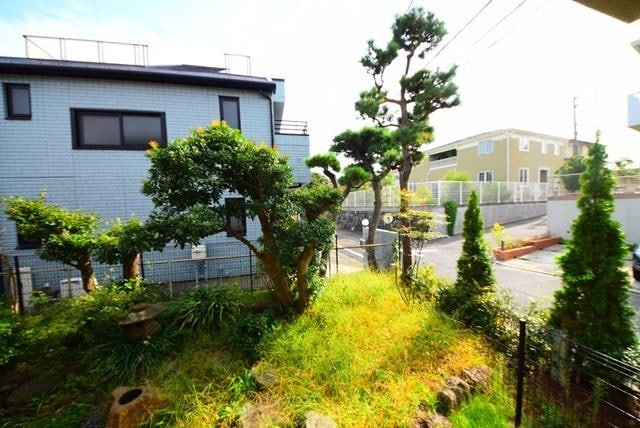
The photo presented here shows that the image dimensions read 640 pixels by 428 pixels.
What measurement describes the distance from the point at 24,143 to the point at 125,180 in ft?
7.90

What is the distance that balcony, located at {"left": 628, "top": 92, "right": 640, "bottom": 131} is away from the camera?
9.38m

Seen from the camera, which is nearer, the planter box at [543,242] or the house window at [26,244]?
the house window at [26,244]

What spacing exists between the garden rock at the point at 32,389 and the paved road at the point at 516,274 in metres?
6.76

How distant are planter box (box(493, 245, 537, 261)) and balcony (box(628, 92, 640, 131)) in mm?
5726

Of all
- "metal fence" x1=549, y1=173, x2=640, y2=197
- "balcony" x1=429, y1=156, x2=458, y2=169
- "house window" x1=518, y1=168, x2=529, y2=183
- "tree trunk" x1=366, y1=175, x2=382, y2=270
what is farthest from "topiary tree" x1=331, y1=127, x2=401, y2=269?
"balcony" x1=429, y1=156, x2=458, y2=169

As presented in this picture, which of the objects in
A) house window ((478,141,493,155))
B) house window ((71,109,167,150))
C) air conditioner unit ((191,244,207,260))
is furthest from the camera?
house window ((478,141,493,155))

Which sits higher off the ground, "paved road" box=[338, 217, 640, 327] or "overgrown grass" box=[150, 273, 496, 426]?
"overgrown grass" box=[150, 273, 496, 426]

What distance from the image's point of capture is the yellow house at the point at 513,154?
19.5m

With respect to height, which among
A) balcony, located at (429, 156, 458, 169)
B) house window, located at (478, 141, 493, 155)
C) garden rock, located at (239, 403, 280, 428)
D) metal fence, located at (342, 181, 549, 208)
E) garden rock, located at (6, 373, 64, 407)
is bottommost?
garden rock, located at (239, 403, 280, 428)

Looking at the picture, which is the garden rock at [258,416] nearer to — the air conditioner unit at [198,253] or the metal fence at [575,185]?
the air conditioner unit at [198,253]

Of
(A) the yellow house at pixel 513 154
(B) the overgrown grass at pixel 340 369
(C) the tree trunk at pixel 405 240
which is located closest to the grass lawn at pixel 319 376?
(B) the overgrown grass at pixel 340 369

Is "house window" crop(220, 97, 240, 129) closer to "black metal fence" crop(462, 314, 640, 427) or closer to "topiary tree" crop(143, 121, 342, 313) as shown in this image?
"topiary tree" crop(143, 121, 342, 313)

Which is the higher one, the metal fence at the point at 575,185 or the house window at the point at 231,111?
the house window at the point at 231,111

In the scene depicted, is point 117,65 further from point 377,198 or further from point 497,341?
point 497,341
